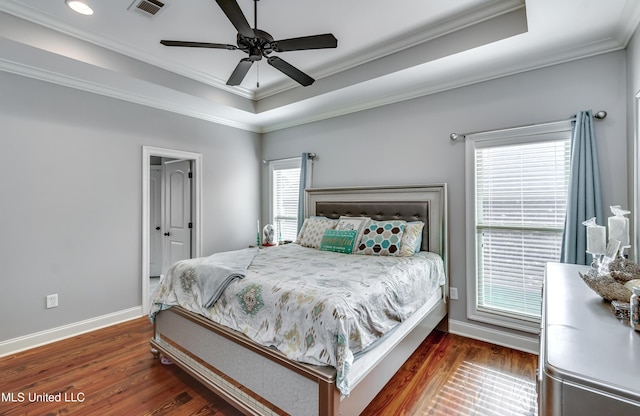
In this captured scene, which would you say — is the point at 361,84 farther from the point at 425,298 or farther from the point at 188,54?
the point at 425,298

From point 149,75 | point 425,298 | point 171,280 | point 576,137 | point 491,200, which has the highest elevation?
point 149,75

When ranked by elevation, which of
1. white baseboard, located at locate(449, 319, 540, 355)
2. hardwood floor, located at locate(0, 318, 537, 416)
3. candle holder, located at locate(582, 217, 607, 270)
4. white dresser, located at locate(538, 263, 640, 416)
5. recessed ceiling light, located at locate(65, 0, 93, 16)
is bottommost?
hardwood floor, located at locate(0, 318, 537, 416)

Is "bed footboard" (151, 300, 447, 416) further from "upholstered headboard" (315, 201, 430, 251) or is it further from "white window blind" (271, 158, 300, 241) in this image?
"white window blind" (271, 158, 300, 241)

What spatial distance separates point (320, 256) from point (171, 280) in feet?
4.32

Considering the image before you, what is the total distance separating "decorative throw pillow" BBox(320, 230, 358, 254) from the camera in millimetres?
3108

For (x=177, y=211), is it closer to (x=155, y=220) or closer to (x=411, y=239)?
(x=155, y=220)

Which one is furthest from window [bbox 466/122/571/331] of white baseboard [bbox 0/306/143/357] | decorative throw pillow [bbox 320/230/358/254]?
white baseboard [bbox 0/306/143/357]

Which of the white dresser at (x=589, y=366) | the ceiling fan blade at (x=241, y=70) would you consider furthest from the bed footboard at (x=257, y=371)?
the ceiling fan blade at (x=241, y=70)

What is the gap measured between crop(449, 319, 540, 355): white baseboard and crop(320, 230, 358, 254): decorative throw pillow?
4.40 ft

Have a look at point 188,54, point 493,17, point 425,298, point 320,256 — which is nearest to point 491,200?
point 425,298

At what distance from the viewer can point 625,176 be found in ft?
7.56

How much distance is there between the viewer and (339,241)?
3.17 meters

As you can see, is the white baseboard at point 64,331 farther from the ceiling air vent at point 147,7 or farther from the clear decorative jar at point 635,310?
the clear decorative jar at point 635,310

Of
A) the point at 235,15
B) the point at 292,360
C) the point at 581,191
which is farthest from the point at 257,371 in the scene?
the point at 581,191
